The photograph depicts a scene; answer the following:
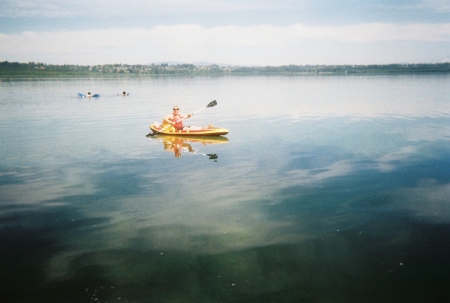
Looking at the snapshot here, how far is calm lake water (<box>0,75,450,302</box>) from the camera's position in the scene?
7.44 meters

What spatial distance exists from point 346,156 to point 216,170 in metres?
7.10

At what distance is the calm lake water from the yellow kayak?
1.80 m

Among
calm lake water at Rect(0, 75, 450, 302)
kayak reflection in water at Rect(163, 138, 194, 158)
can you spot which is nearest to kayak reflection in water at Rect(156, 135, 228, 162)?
kayak reflection in water at Rect(163, 138, 194, 158)

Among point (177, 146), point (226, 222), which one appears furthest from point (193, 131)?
point (226, 222)

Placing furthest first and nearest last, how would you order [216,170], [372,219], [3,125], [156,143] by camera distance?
[3,125], [156,143], [216,170], [372,219]

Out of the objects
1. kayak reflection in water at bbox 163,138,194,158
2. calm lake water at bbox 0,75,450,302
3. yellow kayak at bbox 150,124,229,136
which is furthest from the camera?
yellow kayak at bbox 150,124,229,136

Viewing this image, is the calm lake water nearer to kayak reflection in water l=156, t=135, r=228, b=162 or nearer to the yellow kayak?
kayak reflection in water l=156, t=135, r=228, b=162

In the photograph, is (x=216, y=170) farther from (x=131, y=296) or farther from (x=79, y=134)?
(x=79, y=134)

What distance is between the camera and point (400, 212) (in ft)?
36.0

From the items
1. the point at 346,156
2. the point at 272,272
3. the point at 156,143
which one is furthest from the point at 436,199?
the point at 156,143

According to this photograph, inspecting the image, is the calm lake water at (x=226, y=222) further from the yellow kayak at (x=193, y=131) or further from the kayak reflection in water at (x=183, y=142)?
the yellow kayak at (x=193, y=131)

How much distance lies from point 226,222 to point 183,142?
12577mm

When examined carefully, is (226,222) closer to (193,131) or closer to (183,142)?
(183,142)

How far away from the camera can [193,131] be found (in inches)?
913
